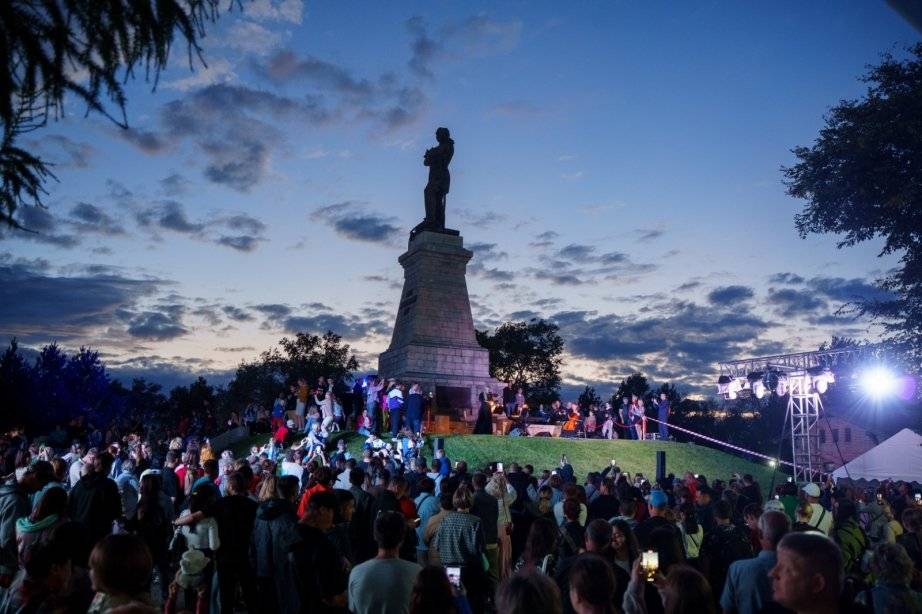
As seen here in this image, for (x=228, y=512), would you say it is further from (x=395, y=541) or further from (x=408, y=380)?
(x=408, y=380)

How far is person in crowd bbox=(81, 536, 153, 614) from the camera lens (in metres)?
3.68

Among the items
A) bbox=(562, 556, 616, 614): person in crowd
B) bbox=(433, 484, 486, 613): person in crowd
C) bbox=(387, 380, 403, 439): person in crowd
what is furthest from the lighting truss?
bbox=(562, 556, 616, 614): person in crowd

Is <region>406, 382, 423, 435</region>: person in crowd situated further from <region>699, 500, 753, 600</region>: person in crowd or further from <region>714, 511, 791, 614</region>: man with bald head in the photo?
<region>714, 511, 791, 614</region>: man with bald head

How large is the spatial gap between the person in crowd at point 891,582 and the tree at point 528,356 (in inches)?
2689

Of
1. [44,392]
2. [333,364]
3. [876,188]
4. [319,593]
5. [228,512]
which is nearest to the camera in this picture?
[319,593]

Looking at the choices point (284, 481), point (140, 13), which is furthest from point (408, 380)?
point (140, 13)

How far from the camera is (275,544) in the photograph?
6836 millimetres

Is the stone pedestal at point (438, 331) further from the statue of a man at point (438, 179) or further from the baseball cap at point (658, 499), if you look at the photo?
the baseball cap at point (658, 499)

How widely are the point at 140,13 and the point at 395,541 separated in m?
3.58

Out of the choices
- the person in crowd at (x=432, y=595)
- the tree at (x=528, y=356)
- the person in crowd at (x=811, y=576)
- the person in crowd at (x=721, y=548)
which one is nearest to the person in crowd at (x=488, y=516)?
the person in crowd at (x=721, y=548)

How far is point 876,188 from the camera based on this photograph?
102 ft

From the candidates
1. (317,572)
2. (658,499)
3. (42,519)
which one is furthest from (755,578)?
(42,519)

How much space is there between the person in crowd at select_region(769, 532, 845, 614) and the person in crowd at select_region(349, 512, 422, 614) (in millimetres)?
2406

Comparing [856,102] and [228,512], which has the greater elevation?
[856,102]
